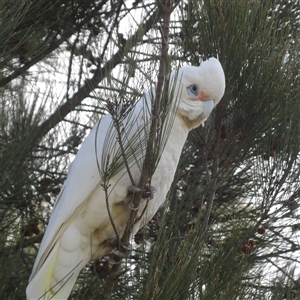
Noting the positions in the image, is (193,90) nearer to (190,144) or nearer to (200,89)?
(200,89)

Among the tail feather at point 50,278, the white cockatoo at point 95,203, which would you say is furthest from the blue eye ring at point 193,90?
A: the tail feather at point 50,278

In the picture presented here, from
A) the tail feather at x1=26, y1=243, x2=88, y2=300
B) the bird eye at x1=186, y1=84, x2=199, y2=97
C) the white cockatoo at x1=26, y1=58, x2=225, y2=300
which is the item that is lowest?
the tail feather at x1=26, y1=243, x2=88, y2=300

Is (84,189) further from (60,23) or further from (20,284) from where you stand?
(60,23)

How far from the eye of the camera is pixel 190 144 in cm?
300

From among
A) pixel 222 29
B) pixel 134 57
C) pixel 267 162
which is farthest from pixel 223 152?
pixel 134 57

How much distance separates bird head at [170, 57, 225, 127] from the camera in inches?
87.0

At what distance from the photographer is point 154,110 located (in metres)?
1.74

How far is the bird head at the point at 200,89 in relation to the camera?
2209 millimetres

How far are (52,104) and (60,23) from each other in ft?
1.61

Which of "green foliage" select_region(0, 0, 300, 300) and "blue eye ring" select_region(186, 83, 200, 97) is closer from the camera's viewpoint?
"green foliage" select_region(0, 0, 300, 300)

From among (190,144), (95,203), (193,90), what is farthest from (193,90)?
(190,144)

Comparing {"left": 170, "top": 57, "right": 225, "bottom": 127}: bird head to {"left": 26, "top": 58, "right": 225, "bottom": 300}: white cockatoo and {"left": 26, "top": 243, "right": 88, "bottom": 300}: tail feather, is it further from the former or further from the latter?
{"left": 26, "top": 243, "right": 88, "bottom": 300}: tail feather

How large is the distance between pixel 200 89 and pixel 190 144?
80cm

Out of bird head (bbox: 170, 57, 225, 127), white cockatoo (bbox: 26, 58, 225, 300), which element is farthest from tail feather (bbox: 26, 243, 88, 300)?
bird head (bbox: 170, 57, 225, 127)
